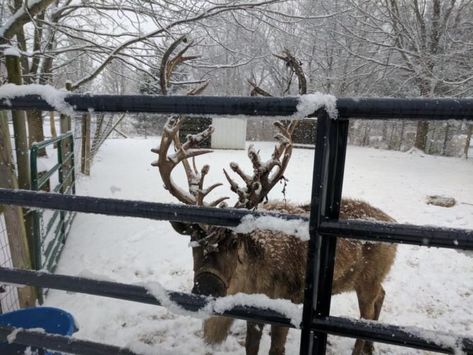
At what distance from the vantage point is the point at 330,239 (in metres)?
1.06

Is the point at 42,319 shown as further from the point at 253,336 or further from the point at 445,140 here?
the point at 445,140

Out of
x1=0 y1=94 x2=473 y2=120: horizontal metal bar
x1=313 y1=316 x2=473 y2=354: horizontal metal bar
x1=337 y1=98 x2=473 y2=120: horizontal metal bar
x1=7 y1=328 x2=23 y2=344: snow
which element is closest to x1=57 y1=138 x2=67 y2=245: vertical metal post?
x1=7 y1=328 x2=23 y2=344: snow

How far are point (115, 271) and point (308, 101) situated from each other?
16.1 ft

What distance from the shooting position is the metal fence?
96 centimetres

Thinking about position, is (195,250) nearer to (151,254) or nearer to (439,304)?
(151,254)

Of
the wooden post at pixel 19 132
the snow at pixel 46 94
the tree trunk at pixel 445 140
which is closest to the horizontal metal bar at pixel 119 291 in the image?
the snow at pixel 46 94

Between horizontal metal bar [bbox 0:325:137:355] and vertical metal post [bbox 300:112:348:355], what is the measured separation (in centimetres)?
62

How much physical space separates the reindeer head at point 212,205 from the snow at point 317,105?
5.19 ft

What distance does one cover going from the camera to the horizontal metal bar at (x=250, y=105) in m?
0.92

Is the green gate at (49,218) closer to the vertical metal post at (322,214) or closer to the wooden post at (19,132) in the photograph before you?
the wooden post at (19,132)

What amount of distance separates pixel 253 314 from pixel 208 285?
1.34 metres

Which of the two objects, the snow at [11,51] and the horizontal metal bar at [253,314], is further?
the snow at [11,51]

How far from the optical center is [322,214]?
102 cm

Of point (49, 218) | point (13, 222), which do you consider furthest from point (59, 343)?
point (49, 218)
